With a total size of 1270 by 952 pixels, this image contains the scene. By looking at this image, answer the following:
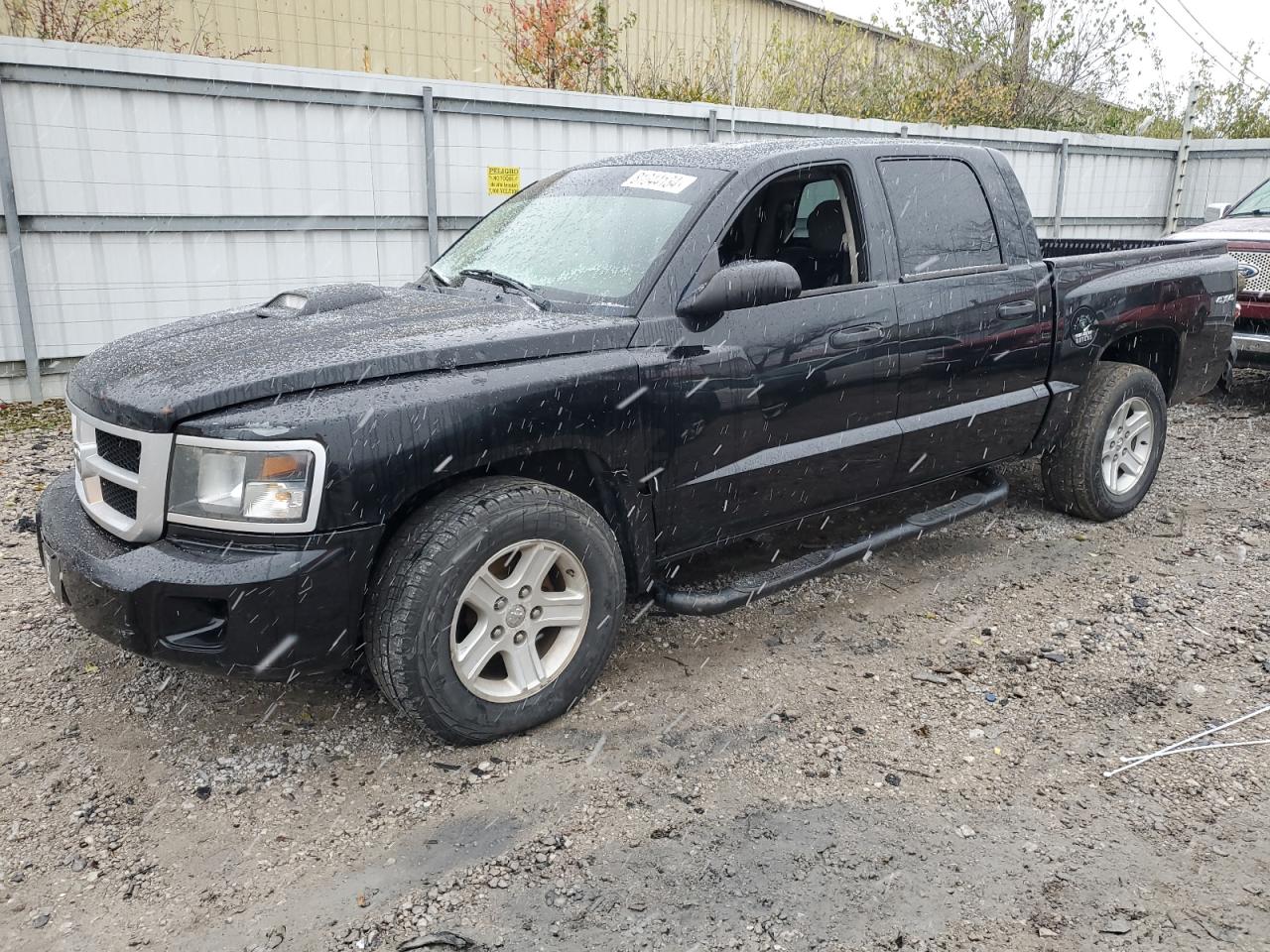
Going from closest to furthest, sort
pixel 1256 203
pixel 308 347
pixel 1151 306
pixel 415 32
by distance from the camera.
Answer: pixel 308 347 < pixel 1151 306 < pixel 1256 203 < pixel 415 32

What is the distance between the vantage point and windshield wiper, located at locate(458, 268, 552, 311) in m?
3.57

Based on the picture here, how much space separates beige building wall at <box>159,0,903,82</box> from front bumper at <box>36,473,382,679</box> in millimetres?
10641

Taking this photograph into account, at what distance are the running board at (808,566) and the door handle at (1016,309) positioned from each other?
2.69ft

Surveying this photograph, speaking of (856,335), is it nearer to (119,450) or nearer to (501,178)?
(119,450)

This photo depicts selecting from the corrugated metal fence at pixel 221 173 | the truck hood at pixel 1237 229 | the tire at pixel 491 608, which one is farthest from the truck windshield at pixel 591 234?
the truck hood at pixel 1237 229

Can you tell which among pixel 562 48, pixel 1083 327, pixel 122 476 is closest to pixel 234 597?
pixel 122 476

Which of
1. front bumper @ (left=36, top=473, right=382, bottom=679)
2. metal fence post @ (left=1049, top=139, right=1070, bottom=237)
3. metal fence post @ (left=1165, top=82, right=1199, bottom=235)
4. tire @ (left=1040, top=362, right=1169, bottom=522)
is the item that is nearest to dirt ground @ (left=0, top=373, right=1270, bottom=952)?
front bumper @ (left=36, top=473, right=382, bottom=679)

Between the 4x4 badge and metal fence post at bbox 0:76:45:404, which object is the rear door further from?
metal fence post at bbox 0:76:45:404

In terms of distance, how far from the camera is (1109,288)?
4.84 metres

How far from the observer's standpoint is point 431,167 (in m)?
8.48

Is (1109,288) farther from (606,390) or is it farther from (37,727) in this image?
(37,727)

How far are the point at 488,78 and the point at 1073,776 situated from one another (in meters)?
14.4

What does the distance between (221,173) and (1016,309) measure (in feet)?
19.9

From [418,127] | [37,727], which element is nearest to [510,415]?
[37,727]
